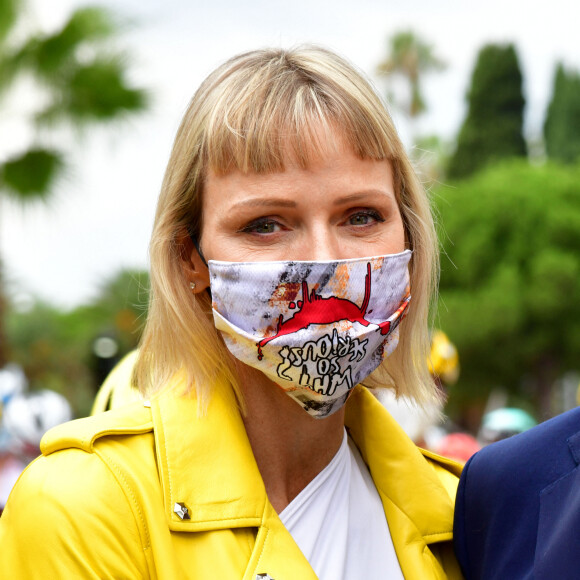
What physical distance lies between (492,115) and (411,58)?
15.2m

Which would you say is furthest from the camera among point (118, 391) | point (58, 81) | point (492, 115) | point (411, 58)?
point (411, 58)

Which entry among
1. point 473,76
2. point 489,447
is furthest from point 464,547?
point 473,76

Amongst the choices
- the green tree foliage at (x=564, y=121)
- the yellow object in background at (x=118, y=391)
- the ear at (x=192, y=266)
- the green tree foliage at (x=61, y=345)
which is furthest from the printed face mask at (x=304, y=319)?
the green tree foliage at (x=564, y=121)

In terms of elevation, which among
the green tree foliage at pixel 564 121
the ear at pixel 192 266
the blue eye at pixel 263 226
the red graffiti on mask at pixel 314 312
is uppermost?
the blue eye at pixel 263 226

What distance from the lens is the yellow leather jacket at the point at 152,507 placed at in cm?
183

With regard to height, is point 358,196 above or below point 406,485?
above

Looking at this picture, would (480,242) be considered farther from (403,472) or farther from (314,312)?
(314,312)

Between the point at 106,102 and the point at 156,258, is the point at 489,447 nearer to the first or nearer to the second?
the point at 156,258

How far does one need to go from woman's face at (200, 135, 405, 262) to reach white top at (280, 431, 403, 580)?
22.6 inches

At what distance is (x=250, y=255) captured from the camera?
212cm

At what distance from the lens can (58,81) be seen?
38.1ft

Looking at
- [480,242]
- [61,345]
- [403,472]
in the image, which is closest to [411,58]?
[480,242]

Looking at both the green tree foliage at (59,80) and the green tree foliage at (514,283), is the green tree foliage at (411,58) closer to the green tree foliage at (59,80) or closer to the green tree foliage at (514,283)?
the green tree foliage at (514,283)

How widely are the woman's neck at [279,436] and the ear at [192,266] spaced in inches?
9.2
